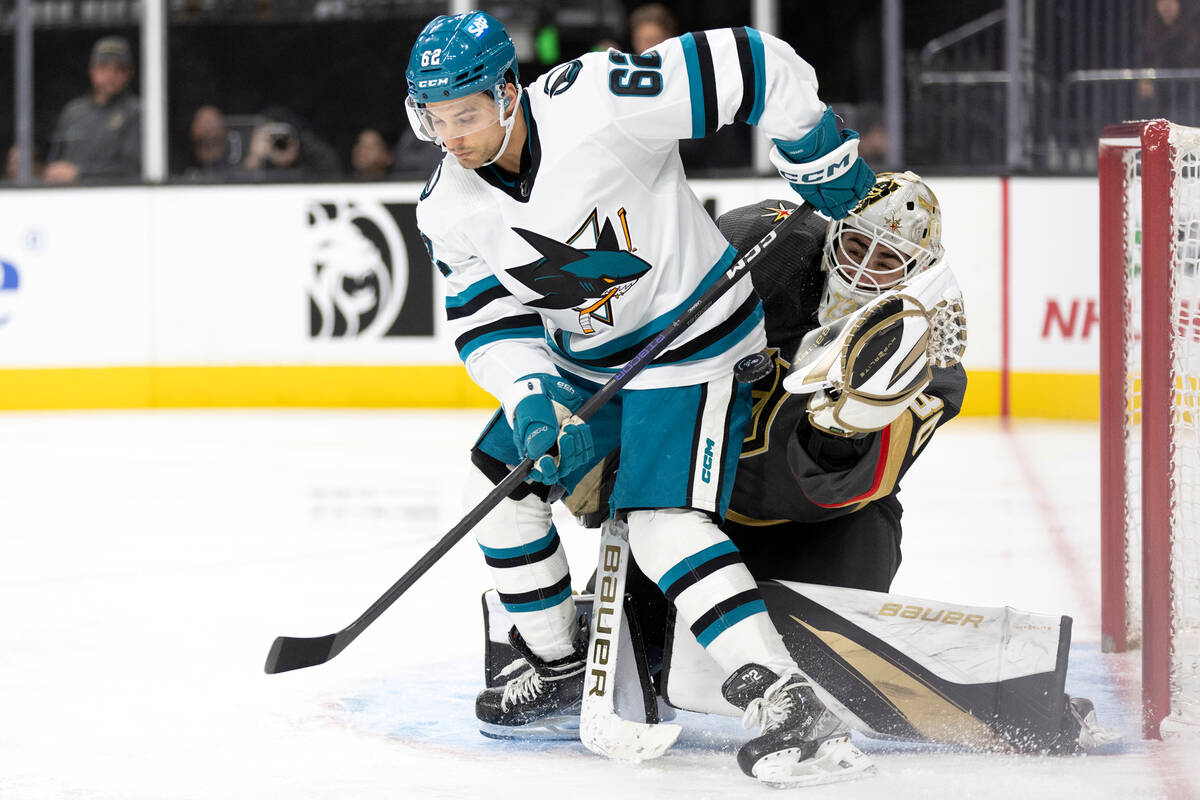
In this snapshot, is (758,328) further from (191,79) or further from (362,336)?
(191,79)

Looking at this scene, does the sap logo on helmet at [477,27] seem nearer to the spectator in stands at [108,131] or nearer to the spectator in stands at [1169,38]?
the spectator in stands at [1169,38]

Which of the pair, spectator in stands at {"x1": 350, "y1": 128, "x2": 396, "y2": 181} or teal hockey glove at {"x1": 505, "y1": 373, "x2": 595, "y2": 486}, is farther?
spectator in stands at {"x1": 350, "y1": 128, "x2": 396, "y2": 181}

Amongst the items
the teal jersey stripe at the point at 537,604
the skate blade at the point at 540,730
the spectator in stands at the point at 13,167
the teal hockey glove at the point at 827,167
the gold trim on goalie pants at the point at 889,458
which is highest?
the spectator in stands at the point at 13,167

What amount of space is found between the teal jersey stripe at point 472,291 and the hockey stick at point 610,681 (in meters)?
0.36

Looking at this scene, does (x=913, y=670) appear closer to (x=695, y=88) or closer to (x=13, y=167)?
(x=695, y=88)

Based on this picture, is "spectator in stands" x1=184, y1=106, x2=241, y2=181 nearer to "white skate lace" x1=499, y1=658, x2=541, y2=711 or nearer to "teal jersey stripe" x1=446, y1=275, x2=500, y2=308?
"teal jersey stripe" x1=446, y1=275, x2=500, y2=308

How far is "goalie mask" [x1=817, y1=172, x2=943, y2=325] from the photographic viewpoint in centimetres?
220

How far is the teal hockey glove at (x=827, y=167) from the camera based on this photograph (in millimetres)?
2076

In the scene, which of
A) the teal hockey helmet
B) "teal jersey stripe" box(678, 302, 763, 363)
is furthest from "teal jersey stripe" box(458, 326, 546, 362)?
the teal hockey helmet

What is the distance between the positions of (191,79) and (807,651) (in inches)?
217

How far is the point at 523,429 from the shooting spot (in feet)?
6.85

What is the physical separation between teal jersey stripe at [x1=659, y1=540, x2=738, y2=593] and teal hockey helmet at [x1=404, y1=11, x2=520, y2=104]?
629 millimetres

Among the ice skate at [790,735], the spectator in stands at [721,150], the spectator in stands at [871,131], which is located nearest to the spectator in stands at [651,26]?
the spectator in stands at [721,150]

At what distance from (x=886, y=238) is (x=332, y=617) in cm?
131
